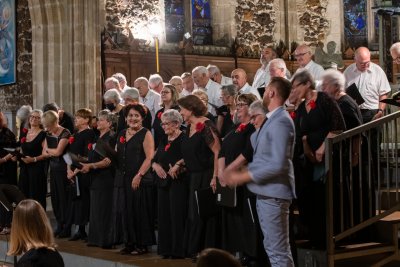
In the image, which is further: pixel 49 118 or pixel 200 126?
pixel 49 118

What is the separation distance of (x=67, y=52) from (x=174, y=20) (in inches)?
102

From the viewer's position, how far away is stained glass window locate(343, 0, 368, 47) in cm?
1562

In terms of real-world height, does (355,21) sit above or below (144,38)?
above

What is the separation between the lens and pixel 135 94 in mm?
8094

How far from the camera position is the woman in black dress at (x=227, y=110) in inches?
287

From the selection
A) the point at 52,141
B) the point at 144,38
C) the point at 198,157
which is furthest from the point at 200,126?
the point at 144,38

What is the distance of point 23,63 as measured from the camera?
1423 cm

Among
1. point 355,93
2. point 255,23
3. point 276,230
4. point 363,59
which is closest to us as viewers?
point 276,230

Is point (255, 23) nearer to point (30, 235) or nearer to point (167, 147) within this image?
point (167, 147)

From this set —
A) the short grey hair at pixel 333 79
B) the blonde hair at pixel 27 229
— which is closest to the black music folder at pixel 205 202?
the short grey hair at pixel 333 79

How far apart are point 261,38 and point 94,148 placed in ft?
25.7

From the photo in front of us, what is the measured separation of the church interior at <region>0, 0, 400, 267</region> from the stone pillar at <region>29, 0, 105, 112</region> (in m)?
0.02

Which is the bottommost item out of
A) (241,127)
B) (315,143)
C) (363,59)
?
(315,143)

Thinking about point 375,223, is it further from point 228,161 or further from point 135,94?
point 135,94
